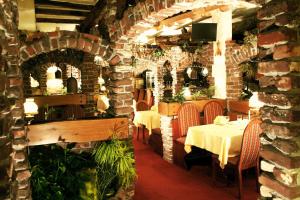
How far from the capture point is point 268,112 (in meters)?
1.90

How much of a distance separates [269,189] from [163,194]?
104 inches

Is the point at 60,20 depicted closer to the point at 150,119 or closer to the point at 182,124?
the point at 150,119

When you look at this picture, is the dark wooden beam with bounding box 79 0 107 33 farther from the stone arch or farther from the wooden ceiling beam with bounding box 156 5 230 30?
the wooden ceiling beam with bounding box 156 5 230 30

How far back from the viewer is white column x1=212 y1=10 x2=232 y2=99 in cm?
534

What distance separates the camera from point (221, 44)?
18.5 ft

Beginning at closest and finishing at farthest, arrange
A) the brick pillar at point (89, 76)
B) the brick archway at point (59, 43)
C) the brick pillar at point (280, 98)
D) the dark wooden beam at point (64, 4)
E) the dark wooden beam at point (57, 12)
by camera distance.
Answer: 1. the brick pillar at point (280, 98)
2. the brick archway at point (59, 43)
3. the dark wooden beam at point (64, 4)
4. the dark wooden beam at point (57, 12)
5. the brick pillar at point (89, 76)

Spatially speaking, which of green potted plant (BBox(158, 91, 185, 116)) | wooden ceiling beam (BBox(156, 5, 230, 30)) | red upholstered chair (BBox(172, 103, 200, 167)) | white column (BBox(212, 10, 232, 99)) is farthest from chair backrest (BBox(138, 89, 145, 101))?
red upholstered chair (BBox(172, 103, 200, 167))

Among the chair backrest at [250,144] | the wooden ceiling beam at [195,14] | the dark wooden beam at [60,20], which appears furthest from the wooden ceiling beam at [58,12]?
the chair backrest at [250,144]

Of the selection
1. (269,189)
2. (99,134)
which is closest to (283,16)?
(269,189)

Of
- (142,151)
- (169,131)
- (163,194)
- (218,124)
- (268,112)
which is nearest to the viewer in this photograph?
(268,112)

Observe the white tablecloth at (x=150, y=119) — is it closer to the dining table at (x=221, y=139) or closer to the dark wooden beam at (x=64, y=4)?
the dining table at (x=221, y=139)

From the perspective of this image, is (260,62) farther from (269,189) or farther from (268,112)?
(269,189)

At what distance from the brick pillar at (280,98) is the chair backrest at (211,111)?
409 cm

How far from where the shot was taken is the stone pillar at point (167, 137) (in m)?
5.81
